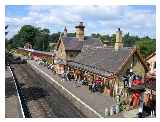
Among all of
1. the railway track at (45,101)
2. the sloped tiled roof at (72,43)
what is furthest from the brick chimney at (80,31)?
the railway track at (45,101)

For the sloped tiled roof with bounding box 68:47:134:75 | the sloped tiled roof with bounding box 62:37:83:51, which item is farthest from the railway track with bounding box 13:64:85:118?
the sloped tiled roof with bounding box 62:37:83:51

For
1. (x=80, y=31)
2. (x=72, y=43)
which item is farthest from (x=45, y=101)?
(x=80, y=31)

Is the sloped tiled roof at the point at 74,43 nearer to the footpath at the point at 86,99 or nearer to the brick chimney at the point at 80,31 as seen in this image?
the brick chimney at the point at 80,31

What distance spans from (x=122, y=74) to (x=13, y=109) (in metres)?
9.02

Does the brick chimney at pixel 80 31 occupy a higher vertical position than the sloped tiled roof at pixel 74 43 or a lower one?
higher

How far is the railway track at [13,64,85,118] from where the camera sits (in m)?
23.1

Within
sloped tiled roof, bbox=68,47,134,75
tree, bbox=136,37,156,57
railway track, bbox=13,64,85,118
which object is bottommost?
railway track, bbox=13,64,85,118

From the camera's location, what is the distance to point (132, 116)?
822 inches

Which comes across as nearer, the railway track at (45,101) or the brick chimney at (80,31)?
the railway track at (45,101)

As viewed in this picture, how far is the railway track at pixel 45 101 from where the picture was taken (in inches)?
910

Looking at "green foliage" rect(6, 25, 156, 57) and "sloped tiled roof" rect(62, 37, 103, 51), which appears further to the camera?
"sloped tiled roof" rect(62, 37, 103, 51)

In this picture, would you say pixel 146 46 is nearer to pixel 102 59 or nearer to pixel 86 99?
pixel 102 59

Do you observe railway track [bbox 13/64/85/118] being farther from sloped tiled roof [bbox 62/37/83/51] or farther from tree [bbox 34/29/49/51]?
sloped tiled roof [bbox 62/37/83/51]

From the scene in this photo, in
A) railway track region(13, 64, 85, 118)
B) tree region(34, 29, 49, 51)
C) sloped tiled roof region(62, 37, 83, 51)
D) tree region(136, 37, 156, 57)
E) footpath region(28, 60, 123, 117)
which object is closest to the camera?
footpath region(28, 60, 123, 117)
